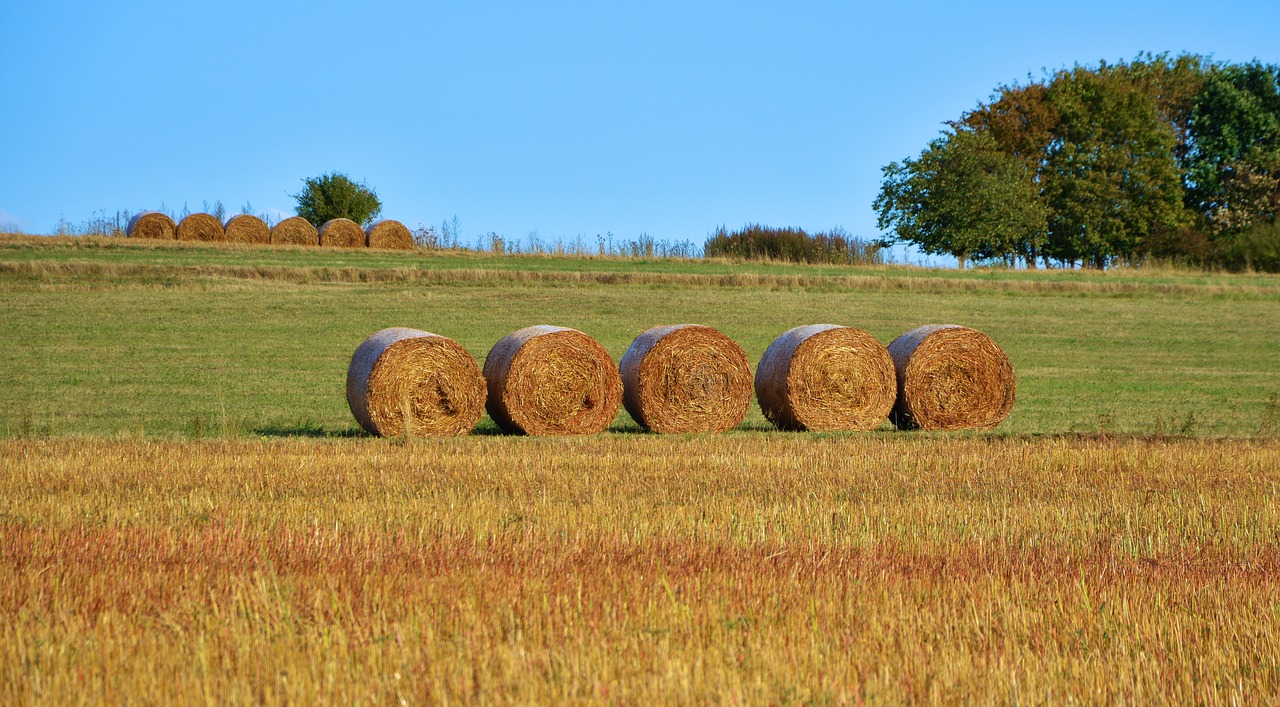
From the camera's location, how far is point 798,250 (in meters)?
49.6

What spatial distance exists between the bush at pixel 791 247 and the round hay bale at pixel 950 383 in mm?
30740

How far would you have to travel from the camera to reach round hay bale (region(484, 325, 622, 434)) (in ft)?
49.5

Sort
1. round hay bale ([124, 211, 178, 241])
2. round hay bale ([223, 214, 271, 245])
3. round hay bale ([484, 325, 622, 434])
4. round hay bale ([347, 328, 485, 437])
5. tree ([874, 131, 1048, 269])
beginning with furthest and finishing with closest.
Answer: tree ([874, 131, 1048, 269]) → round hay bale ([223, 214, 271, 245]) → round hay bale ([124, 211, 178, 241]) → round hay bale ([484, 325, 622, 434]) → round hay bale ([347, 328, 485, 437])

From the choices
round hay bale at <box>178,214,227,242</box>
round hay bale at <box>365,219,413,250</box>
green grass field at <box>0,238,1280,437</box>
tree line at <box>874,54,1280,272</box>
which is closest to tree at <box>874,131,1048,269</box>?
tree line at <box>874,54,1280,272</box>

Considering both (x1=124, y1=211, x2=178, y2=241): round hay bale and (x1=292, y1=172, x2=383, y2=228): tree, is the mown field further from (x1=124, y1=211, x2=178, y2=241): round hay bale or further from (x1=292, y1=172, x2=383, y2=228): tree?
(x1=292, y1=172, x2=383, y2=228): tree

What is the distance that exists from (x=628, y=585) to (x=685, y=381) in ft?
32.6

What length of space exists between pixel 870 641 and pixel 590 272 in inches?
1288

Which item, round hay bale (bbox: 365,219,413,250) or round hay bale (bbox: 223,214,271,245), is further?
round hay bale (bbox: 365,219,413,250)

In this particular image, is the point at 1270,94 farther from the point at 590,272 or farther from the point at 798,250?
the point at 590,272

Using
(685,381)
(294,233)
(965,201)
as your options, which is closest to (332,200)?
(294,233)

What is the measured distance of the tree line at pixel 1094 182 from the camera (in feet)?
180

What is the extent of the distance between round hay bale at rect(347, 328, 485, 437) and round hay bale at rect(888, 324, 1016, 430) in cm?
562

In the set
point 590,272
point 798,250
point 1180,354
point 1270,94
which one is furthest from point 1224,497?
point 1270,94

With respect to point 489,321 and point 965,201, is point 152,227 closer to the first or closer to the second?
point 489,321
